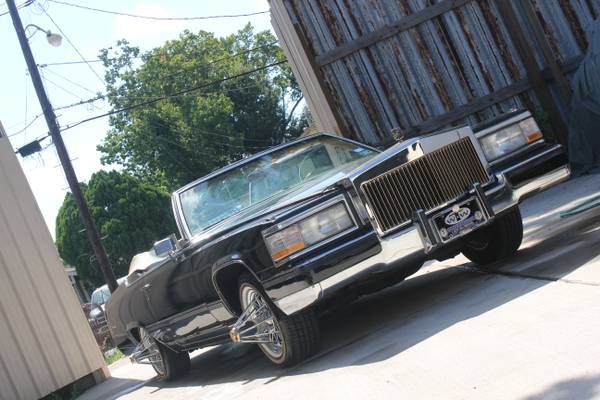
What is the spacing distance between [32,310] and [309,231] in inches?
203

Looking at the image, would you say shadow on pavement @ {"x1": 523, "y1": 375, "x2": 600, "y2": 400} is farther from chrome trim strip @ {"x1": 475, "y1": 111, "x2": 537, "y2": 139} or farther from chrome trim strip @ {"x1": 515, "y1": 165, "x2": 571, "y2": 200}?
chrome trim strip @ {"x1": 475, "y1": 111, "x2": 537, "y2": 139}

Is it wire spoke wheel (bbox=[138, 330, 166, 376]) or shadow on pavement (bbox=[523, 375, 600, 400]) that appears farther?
wire spoke wheel (bbox=[138, 330, 166, 376])

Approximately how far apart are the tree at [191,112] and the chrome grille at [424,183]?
135ft

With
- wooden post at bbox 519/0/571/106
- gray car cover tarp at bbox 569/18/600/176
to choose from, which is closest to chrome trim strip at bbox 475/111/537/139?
gray car cover tarp at bbox 569/18/600/176

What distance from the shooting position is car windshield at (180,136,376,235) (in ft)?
20.7

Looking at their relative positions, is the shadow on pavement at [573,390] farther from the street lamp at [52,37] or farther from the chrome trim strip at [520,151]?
the street lamp at [52,37]

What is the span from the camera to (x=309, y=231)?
5.14 meters

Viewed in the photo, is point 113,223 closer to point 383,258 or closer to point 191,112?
point 191,112

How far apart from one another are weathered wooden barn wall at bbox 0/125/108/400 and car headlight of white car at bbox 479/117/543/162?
219 inches

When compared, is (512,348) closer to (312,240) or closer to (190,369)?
(312,240)

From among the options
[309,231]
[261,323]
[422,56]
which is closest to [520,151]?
[309,231]

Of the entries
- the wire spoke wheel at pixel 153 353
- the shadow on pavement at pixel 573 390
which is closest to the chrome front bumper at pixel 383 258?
the shadow on pavement at pixel 573 390

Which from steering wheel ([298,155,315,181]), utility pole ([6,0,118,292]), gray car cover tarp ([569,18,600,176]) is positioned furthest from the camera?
utility pole ([6,0,118,292])

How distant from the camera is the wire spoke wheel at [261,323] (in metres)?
5.33
